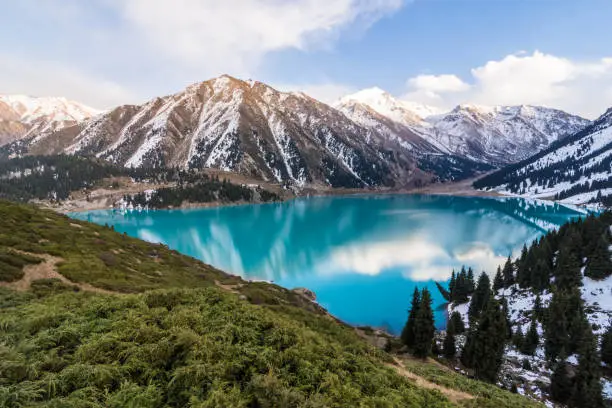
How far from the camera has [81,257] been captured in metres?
33.7

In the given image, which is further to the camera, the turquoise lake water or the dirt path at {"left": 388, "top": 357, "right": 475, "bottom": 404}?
the turquoise lake water

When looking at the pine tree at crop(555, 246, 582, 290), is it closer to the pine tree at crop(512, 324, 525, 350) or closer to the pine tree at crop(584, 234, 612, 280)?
the pine tree at crop(584, 234, 612, 280)

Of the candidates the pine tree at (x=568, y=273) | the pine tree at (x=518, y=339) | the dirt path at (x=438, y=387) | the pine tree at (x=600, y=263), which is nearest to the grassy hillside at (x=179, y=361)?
the dirt path at (x=438, y=387)

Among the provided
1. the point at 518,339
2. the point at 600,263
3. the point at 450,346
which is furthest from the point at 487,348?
the point at 600,263

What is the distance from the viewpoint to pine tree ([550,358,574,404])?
32.7 meters

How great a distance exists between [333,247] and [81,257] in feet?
241

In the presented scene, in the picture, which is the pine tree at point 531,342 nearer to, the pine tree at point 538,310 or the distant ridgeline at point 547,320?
the distant ridgeline at point 547,320

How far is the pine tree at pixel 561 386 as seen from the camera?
32688mm

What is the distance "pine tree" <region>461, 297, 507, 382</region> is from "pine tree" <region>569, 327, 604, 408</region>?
6.78 metres

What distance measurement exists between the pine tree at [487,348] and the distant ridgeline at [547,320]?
99mm

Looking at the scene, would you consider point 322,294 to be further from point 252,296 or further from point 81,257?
point 81,257

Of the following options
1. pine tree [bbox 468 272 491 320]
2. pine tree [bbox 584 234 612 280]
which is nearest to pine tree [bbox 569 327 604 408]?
pine tree [bbox 468 272 491 320]

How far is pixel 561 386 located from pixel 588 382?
241 cm

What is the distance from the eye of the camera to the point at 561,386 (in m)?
33.2
